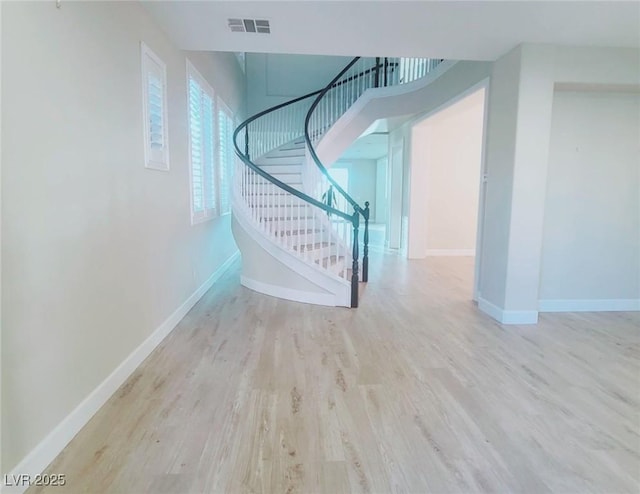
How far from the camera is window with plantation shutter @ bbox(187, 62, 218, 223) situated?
13.0ft

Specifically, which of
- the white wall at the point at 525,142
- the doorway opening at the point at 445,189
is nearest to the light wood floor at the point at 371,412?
the white wall at the point at 525,142

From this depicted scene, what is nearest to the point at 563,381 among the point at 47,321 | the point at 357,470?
the point at 357,470

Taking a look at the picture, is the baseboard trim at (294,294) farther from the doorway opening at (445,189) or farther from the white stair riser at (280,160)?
the doorway opening at (445,189)

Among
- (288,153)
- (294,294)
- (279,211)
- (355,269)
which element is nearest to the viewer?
(355,269)

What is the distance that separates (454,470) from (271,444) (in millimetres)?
841

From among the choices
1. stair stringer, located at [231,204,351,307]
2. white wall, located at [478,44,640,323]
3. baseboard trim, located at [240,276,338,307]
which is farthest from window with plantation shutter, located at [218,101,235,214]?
white wall, located at [478,44,640,323]

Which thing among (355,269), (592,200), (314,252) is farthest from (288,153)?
(592,200)

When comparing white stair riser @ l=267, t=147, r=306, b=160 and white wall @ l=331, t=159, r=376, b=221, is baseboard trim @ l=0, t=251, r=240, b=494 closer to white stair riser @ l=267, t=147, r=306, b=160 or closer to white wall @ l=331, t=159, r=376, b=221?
white stair riser @ l=267, t=147, r=306, b=160

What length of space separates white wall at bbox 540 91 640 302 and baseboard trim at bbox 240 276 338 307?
225cm

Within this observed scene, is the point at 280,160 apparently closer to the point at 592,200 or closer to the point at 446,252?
the point at 446,252

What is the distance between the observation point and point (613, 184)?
3.82 m

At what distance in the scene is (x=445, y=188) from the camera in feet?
24.5

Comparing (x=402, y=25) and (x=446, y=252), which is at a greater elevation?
(x=402, y=25)

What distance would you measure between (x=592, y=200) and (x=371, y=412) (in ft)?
11.1
